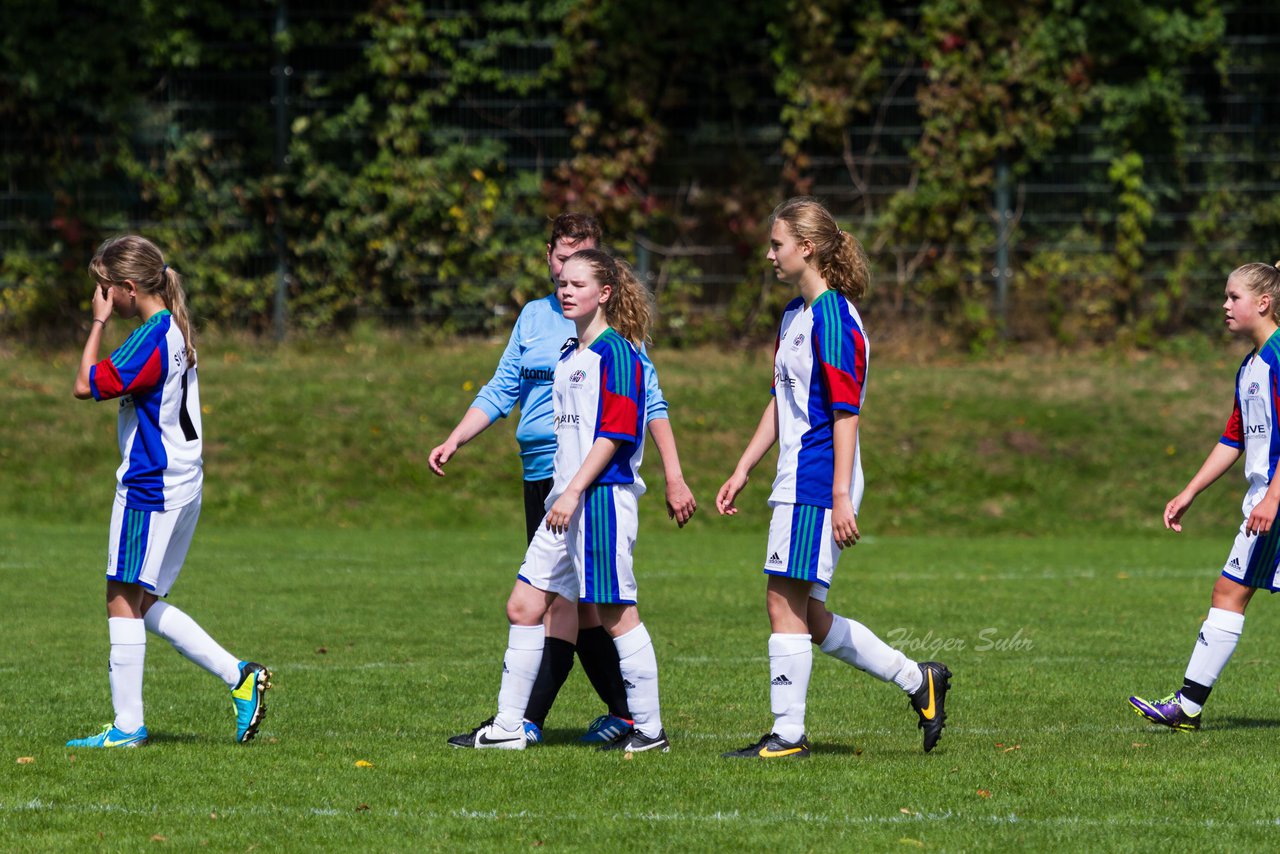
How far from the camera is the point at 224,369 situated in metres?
19.1

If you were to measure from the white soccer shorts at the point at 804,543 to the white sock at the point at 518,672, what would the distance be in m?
0.99

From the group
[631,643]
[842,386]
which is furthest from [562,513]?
[842,386]

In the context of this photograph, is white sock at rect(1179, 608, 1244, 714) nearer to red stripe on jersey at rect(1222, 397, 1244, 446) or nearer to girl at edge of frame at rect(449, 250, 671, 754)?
red stripe on jersey at rect(1222, 397, 1244, 446)

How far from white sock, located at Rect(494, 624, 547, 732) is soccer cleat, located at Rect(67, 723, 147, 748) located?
4.43 ft

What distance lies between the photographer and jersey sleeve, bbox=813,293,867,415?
6047 mm

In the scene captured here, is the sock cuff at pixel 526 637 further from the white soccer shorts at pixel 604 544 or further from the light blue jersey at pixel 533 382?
the light blue jersey at pixel 533 382

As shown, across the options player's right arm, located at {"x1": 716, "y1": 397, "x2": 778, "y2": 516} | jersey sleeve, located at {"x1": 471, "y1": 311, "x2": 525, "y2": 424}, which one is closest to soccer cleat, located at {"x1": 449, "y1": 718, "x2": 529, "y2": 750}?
player's right arm, located at {"x1": 716, "y1": 397, "x2": 778, "y2": 516}

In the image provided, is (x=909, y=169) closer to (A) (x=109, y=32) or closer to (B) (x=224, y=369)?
(B) (x=224, y=369)

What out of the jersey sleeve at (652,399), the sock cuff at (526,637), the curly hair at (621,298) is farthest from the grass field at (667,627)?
→ the curly hair at (621,298)

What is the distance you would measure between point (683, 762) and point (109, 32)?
17187 millimetres

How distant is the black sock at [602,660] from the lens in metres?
6.99

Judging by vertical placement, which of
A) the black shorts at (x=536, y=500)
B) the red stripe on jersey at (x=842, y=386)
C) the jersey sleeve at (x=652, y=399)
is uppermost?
the red stripe on jersey at (x=842, y=386)

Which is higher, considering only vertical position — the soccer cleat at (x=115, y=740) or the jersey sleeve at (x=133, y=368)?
the jersey sleeve at (x=133, y=368)

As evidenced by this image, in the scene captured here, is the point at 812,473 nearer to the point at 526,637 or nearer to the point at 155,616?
the point at 526,637
